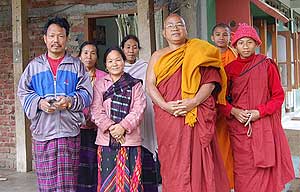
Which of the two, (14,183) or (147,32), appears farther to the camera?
(14,183)

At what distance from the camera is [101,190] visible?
3523 mm

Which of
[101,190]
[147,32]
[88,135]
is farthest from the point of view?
[147,32]

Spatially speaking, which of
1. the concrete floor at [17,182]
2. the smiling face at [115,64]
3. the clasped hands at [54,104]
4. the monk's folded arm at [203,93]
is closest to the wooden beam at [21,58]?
the concrete floor at [17,182]

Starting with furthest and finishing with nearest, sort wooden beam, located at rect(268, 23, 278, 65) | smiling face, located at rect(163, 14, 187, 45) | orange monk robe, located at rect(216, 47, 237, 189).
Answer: wooden beam, located at rect(268, 23, 278, 65)
orange monk robe, located at rect(216, 47, 237, 189)
smiling face, located at rect(163, 14, 187, 45)

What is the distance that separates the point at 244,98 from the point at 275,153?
0.47 meters

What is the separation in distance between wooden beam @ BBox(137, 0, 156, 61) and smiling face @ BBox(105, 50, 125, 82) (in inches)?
51.6

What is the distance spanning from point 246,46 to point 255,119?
55cm

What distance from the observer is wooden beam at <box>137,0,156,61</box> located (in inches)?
191

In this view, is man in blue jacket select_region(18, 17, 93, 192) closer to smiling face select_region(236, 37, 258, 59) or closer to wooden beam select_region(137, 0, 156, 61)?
smiling face select_region(236, 37, 258, 59)

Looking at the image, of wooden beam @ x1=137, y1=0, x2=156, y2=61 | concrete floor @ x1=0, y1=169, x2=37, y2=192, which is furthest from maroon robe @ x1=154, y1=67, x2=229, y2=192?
concrete floor @ x1=0, y1=169, x2=37, y2=192

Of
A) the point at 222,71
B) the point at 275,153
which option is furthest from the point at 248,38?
the point at 275,153

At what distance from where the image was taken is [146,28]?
488 centimetres

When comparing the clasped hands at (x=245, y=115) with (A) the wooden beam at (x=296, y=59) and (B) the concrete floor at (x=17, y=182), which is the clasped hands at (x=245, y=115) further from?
(A) the wooden beam at (x=296, y=59)

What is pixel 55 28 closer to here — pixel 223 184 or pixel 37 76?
pixel 37 76
